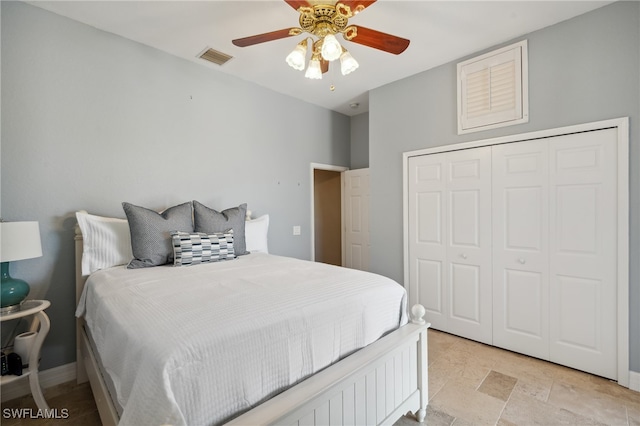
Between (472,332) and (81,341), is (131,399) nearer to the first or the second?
(81,341)

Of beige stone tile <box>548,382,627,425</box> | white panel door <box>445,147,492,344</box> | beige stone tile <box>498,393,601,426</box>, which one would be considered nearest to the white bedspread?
beige stone tile <box>498,393,601,426</box>

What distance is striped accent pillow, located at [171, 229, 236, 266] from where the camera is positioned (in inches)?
83.0

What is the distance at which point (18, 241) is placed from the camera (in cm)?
170

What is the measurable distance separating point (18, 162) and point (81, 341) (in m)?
1.34

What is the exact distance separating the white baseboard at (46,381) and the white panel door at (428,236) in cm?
306

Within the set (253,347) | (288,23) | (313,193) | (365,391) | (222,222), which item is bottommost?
(365,391)

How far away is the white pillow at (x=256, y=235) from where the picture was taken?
2863 mm

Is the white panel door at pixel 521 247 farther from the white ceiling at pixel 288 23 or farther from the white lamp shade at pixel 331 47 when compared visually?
the white lamp shade at pixel 331 47

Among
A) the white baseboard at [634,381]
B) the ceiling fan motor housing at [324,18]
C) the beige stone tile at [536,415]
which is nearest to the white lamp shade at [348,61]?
the ceiling fan motor housing at [324,18]

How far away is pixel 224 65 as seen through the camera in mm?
2951

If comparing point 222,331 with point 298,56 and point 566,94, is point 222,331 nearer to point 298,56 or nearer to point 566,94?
point 298,56

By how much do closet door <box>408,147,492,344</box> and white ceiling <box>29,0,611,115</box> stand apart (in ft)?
3.16

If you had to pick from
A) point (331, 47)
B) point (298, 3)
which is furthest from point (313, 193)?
point (298, 3)

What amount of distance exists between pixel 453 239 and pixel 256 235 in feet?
6.41
